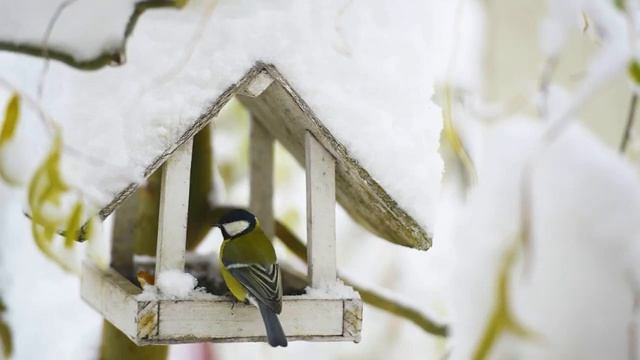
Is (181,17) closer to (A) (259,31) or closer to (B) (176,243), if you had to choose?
(A) (259,31)

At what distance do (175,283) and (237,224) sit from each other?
21 centimetres

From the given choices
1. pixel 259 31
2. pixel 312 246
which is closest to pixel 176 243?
pixel 312 246

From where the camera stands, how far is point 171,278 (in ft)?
3.96

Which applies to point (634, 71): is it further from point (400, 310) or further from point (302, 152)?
point (400, 310)

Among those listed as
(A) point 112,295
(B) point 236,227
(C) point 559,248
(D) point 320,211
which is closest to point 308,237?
(D) point 320,211

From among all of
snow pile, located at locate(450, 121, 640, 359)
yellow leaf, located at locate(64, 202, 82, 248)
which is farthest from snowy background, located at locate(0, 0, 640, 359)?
yellow leaf, located at locate(64, 202, 82, 248)

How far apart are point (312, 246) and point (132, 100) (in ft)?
1.03

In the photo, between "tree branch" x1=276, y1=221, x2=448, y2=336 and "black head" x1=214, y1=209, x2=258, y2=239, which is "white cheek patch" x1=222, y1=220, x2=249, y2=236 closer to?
"black head" x1=214, y1=209, x2=258, y2=239

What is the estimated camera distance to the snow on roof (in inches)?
44.6

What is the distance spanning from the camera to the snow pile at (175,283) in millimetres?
1201

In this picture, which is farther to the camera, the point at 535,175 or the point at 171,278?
the point at 171,278

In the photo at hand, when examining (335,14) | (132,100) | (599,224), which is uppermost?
(335,14)

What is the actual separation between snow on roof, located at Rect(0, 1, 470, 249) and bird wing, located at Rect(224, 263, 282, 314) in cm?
19

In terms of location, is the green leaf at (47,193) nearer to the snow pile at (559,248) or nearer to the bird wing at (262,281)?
the bird wing at (262,281)
